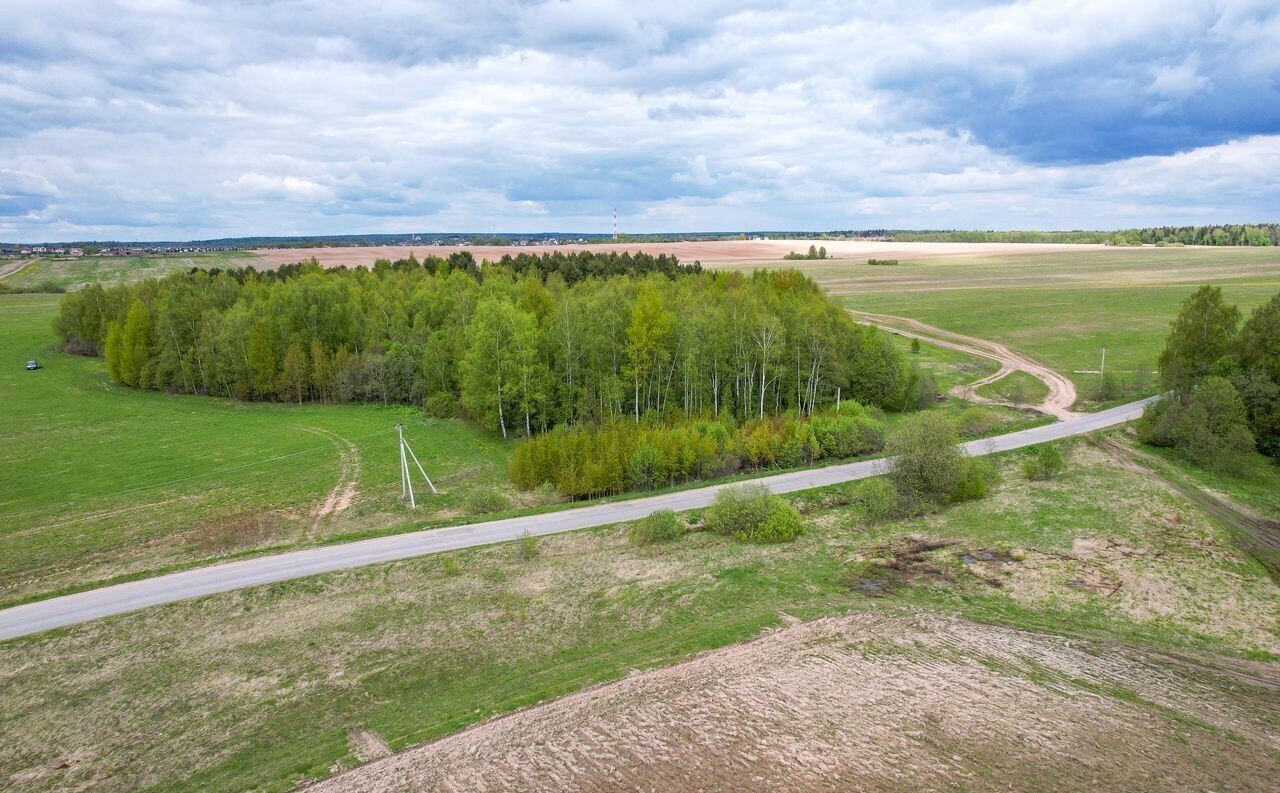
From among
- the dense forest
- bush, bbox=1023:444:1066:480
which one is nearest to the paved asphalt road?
bush, bbox=1023:444:1066:480

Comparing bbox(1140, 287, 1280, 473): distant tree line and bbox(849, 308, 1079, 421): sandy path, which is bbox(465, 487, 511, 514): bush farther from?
bbox(1140, 287, 1280, 473): distant tree line

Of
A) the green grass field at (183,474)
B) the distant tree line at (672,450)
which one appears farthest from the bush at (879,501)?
the green grass field at (183,474)

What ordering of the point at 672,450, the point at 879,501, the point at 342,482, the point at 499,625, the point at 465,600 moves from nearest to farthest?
the point at 499,625, the point at 465,600, the point at 879,501, the point at 672,450, the point at 342,482

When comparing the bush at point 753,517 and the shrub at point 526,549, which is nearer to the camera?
the shrub at point 526,549

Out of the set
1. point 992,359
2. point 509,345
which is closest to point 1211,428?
point 992,359

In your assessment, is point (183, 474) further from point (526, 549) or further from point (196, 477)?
Answer: point (526, 549)

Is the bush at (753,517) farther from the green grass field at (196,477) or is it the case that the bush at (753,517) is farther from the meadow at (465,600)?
the green grass field at (196,477)
